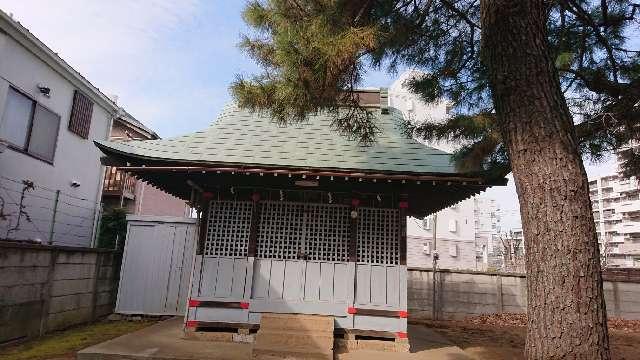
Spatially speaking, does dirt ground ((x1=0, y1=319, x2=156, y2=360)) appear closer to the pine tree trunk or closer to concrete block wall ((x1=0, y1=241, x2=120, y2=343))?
concrete block wall ((x1=0, y1=241, x2=120, y2=343))

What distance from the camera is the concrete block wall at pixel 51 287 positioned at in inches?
260

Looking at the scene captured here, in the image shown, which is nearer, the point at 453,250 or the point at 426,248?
the point at 426,248

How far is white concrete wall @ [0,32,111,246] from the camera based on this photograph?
881 centimetres

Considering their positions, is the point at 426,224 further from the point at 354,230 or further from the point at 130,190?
the point at 354,230

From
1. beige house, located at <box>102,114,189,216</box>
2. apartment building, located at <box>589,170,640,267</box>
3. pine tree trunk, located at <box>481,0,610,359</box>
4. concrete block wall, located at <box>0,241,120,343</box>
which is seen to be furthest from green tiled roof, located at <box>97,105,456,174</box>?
apartment building, located at <box>589,170,640,267</box>

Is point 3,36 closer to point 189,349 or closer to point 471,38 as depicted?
point 189,349

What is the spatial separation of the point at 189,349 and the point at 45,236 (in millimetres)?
6151

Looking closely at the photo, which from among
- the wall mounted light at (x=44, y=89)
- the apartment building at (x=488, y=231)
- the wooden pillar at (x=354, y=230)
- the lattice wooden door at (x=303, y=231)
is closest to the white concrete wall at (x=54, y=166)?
the wall mounted light at (x=44, y=89)

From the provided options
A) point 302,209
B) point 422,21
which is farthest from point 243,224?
point 422,21

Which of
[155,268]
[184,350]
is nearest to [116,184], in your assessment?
[155,268]

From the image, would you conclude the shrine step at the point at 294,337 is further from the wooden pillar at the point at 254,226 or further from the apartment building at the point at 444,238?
the apartment building at the point at 444,238

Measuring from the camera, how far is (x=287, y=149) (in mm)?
7684

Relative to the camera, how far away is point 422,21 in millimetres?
5852

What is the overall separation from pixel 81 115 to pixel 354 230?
28.6 ft
